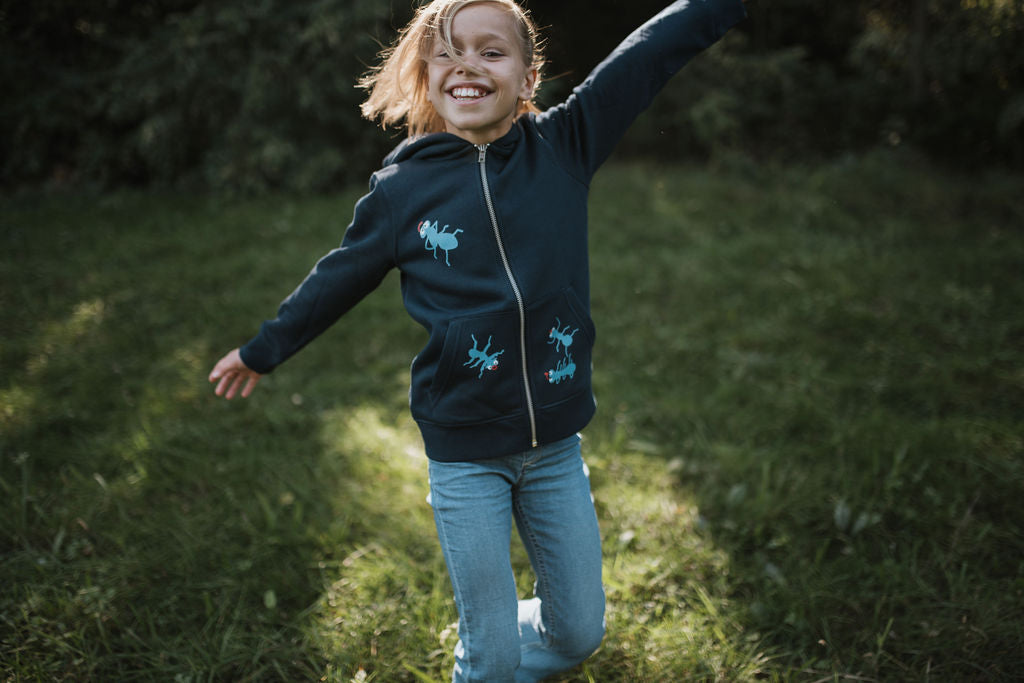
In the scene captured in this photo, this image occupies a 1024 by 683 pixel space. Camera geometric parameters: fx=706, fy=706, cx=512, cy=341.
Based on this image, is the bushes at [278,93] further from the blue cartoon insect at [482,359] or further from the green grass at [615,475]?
the blue cartoon insect at [482,359]

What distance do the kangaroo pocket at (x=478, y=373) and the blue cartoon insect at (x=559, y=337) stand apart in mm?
94

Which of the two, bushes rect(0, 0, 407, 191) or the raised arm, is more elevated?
bushes rect(0, 0, 407, 191)

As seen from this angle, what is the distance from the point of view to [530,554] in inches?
73.0

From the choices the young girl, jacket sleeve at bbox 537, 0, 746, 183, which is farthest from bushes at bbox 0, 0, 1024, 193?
the young girl

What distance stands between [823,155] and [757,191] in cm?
198

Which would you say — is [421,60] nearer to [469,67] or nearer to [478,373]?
[469,67]

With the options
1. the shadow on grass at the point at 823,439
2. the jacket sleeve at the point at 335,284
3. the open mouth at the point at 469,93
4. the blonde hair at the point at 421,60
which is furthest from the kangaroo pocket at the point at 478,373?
the shadow on grass at the point at 823,439

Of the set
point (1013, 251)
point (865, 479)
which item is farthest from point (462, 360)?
point (1013, 251)

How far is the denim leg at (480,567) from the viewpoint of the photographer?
1.64 m

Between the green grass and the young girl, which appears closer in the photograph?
the young girl

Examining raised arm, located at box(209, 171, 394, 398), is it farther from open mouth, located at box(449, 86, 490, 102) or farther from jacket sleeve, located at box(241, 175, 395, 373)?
open mouth, located at box(449, 86, 490, 102)

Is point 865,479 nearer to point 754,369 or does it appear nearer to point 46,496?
point 754,369

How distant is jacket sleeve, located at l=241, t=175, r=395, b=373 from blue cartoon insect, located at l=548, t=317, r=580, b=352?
427mm

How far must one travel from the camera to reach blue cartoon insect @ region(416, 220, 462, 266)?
5.40 ft
